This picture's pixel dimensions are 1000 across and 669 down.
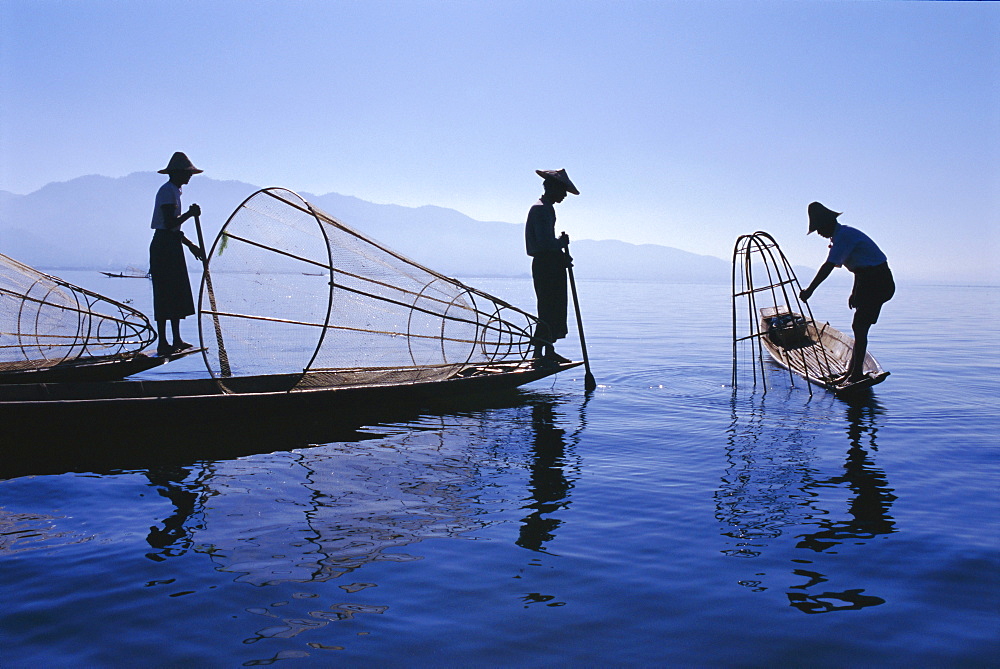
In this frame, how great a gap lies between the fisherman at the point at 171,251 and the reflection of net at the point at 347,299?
1.17 ft

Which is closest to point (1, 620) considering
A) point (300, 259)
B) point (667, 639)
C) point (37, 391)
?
point (667, 639)

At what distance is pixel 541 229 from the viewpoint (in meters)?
9.59

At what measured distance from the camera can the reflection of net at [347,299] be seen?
739 cm

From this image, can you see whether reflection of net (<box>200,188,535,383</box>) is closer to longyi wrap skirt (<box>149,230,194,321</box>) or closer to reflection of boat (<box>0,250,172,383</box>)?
longyi wrap skirt (<box>149,230,194,321</box>)

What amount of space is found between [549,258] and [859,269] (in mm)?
3899

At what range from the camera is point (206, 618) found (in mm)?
3312

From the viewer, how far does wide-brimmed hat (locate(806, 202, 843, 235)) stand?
8562 millimetres

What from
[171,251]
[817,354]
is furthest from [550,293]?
[171,251]

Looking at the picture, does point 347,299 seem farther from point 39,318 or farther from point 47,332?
point 47,332

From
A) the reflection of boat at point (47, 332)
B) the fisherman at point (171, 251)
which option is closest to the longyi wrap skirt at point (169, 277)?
the fisherman at point (171, 251)

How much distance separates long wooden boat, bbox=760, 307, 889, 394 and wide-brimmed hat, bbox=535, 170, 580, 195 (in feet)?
10.8

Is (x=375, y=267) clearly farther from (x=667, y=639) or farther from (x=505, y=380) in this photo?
(x=667, y=639)

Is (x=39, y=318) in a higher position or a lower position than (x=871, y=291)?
lower

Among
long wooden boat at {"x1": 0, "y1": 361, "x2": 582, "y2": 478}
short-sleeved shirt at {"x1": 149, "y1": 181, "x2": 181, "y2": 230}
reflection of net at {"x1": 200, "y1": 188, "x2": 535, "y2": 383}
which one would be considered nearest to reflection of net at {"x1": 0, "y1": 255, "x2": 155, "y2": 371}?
short-sleeved shirt at {"x1": 149, "y1": 181, "x2": 181, "y2": 230}
